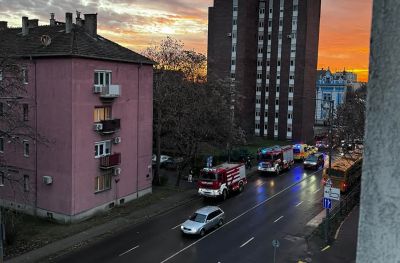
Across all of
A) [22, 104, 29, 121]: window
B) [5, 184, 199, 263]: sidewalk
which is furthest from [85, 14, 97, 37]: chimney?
[5, 184, 199, 263]: sidewalk

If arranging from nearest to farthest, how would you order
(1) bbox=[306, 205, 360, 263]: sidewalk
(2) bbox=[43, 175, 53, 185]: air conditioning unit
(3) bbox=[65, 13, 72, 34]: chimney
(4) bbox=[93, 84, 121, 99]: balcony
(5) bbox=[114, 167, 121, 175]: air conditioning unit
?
(1) bbox=[306, 205, 360, 263]: sidewalk < (2) bbox=[43, 175, 53, 185]: air conditioning unit < (4) bbox=[93, 84, 121, 99]: balcony < (3) bbox=[65, 13, 72, 34]: chimney < (5) bbox=[114, 167, 121, 175]: air conditioning unit

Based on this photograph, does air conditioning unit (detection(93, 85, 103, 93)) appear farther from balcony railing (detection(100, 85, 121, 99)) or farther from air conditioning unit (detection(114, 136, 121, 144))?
air conditioning unit (detection(114, 136, 121, 144))

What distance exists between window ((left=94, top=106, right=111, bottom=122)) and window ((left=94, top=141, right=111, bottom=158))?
173 cm

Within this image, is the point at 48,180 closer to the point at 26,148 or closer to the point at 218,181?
the point at 26,148

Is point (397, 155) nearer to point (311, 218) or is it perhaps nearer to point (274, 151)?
point (311, 218)

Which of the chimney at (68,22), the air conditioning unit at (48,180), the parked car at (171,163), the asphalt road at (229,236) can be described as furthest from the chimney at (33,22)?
the parked car at (171,163)

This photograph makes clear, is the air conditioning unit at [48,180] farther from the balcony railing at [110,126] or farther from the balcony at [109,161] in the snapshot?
the balcony railing at [110,126]

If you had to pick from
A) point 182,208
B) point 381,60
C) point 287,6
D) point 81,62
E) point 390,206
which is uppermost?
point 287,6

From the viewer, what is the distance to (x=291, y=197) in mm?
36344

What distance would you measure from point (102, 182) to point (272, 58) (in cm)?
5295

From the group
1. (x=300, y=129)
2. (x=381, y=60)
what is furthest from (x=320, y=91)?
(x=381, y=60)

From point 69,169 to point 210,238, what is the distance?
1034 centimetres

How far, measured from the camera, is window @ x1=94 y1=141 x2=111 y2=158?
101 feet

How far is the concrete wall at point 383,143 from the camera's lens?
2.01 meters
